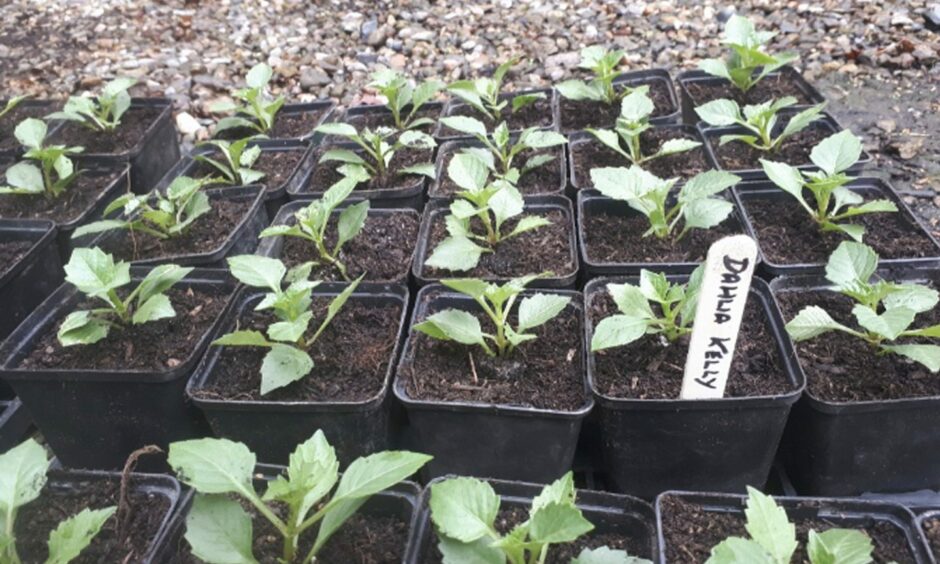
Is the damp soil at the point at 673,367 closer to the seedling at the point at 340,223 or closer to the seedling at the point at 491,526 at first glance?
the seedling at the point at 491,526

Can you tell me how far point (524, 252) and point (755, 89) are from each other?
1.37 metres

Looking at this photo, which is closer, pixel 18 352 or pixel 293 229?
pixel 18 352

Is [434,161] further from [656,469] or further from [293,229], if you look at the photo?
[656,469]

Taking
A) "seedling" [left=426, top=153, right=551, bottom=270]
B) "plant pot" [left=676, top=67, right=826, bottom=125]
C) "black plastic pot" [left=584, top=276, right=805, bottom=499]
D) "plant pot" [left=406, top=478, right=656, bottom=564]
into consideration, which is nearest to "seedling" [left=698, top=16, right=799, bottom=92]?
"plant pot" [left=676, top=67, right=826, bottom=125]

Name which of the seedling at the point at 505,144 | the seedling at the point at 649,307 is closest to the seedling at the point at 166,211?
the seedling at the point at 505,144

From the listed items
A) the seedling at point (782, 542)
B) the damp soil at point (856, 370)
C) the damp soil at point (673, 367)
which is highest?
the seedling at point (782, 542)

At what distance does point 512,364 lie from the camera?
1683 millimetres

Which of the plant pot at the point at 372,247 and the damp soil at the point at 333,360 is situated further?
the plant pot at the point at 372,247

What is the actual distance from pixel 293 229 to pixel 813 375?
4.19ft

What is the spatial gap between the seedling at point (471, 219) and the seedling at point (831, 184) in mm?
637

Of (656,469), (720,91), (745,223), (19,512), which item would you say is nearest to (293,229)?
(19,512)

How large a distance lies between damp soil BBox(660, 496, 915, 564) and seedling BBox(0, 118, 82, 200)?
2.15 m

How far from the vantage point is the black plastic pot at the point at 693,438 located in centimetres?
149

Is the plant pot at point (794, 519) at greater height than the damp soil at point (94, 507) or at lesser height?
greater
